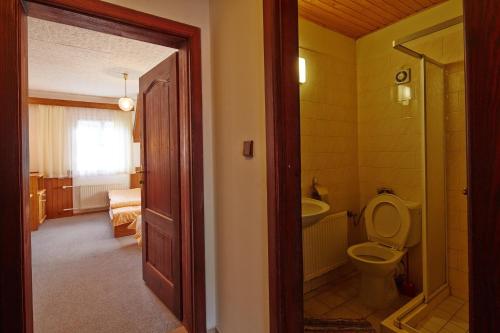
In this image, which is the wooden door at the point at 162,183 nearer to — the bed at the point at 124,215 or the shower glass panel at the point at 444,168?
the bed at the point at 124,215

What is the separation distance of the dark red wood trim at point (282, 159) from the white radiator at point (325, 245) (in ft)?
3.56

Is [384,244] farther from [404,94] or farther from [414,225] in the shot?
[404,94]

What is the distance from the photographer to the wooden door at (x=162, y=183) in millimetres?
1928

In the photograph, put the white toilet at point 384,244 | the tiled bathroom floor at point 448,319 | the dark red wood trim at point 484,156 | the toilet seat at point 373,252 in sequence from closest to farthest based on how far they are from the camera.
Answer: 1. the dark red wood trim at point 484,156
2. the tiled bathroom floor at point 448,319
3. the white toilet at point 384,244
4. the toilet seat at point 373,252

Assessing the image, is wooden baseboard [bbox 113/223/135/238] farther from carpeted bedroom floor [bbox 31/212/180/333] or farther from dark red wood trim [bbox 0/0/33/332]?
dark red wood trim [bbox 0/0/33/332]

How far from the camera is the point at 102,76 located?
164 inches

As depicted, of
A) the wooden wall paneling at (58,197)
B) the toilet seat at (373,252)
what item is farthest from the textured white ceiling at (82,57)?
the toilet seat at (373,252)

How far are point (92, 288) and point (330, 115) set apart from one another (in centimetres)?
287

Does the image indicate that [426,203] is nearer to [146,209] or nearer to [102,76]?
[146,209]

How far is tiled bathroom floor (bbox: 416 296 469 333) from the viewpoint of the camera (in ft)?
6.05

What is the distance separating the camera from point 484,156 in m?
0.49

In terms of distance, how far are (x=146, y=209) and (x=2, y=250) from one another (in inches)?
51.9

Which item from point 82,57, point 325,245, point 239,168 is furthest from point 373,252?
point 82,57

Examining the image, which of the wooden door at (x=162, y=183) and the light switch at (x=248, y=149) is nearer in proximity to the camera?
the light switch at (x=248, y=149)
